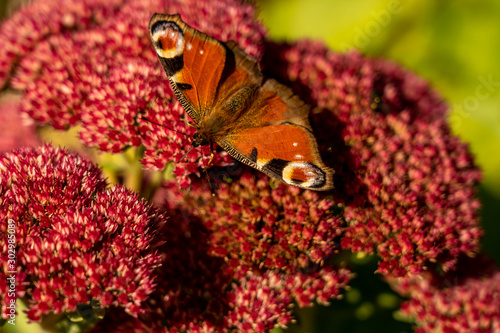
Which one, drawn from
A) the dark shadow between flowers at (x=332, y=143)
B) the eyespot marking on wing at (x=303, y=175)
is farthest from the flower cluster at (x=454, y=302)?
the eyespot marking on wing at (x=303, y=175)

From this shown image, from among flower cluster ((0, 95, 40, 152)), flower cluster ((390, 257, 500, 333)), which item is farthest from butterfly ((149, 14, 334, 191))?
flower cluster ((0, 95, 40, 152))

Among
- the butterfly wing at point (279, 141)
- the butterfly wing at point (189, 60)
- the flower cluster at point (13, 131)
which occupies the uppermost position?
the flower cluster at point (13, 131)

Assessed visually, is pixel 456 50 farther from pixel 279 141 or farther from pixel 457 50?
pixel 279 141

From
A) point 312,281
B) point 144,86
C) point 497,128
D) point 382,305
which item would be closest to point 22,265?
point 144,86

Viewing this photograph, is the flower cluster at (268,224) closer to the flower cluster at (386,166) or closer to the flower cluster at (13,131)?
the flower cluster at (386,166)

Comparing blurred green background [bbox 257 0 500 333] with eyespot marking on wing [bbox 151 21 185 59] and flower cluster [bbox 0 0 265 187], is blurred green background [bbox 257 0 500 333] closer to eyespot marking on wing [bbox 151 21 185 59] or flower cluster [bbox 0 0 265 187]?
flower cluster [bbox 0 0 265 187]

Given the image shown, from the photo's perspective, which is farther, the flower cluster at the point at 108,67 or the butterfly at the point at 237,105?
the flower cluster at the point at 108,67

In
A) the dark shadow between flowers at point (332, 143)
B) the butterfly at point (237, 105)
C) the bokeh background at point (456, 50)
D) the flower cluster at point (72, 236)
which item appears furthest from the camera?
the bokeh background at point (456, 50)
